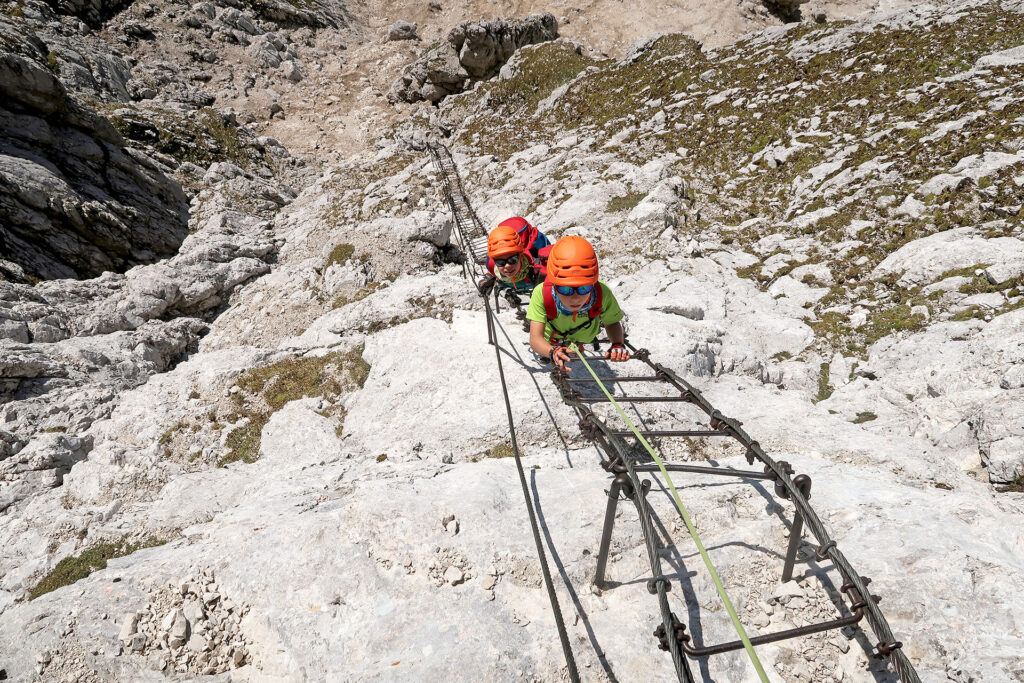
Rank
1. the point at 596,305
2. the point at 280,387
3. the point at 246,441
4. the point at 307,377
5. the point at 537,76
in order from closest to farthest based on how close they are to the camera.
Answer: the point at 596,305, the point at 246,441, the point at 280,387, the point at 307,377, the point at 537,76

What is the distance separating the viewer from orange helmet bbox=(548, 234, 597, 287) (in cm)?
607

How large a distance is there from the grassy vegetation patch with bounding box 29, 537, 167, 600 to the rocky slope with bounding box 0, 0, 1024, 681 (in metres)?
0.04

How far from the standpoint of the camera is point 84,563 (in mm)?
6414

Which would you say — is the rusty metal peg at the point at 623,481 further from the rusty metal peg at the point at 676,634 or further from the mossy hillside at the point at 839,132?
the mossy hillside at the point at 839,132

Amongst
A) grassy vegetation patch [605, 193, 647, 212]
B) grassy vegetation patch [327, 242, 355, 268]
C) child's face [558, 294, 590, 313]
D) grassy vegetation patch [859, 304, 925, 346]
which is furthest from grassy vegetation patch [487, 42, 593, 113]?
child's face [558, 294, 590, 313]

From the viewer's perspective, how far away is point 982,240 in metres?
8.94

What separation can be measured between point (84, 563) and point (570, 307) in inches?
325

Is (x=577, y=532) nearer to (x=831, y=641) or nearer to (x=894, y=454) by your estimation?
(x=831, y=641)

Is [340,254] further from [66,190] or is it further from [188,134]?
[188,134]

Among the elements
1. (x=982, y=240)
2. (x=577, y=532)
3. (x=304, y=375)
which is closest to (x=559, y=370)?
(x=577, y=532)

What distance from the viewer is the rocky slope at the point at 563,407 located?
13.9 feet

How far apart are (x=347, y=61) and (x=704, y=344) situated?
57227 millimetres

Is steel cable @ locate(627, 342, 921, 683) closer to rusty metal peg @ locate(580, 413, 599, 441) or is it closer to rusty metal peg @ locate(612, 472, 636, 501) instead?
rusty metal peg @ locate(612, 472, 636, 501)

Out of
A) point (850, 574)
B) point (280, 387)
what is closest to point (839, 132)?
point (850, 574)
